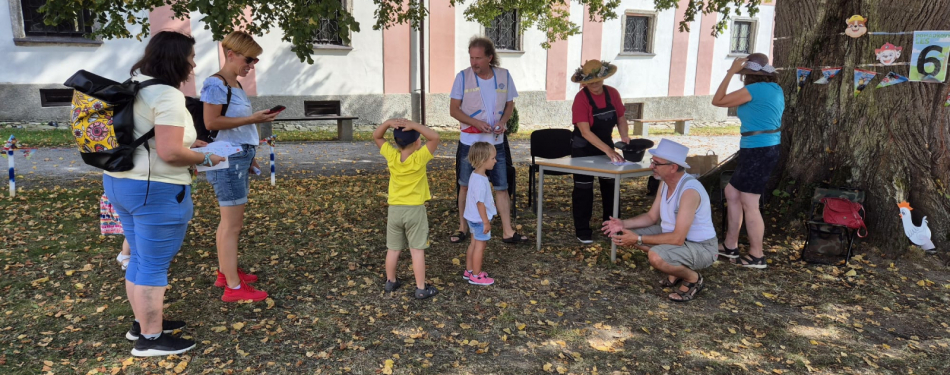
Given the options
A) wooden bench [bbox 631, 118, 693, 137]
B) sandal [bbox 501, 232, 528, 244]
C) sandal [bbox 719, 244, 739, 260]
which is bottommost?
sandal [bbox 501, 232, 528, 244]

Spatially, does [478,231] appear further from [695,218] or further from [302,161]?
[302,161]

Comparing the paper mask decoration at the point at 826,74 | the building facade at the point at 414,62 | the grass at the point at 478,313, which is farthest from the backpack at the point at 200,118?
the building facade at the point at 414,62

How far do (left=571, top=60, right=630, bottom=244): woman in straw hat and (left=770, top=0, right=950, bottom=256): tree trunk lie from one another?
1.60 m

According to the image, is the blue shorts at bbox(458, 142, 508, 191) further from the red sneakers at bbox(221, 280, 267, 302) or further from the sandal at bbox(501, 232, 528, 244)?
the red sneakers at bbox(221, 280, 267, 302)

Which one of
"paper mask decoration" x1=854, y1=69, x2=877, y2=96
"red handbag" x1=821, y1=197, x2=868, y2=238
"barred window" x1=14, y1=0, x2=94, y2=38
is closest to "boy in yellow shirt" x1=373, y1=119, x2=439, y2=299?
"red handbag" x1=821, y1=197, x2=868, y2=238

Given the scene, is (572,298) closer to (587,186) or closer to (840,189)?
(587,186)

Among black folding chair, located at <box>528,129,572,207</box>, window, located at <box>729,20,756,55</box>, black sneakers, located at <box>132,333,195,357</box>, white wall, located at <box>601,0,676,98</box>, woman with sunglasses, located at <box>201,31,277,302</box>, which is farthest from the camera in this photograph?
window, located at <box>729,20,756,55</box>

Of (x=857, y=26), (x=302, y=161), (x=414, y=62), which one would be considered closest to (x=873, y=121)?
(x=857, y=26)

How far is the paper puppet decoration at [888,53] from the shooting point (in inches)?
187

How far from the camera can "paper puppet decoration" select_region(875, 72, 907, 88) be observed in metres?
4.77

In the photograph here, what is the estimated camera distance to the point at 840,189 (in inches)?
193

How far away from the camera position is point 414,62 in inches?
622

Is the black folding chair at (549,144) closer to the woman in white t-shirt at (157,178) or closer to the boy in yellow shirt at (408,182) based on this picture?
the boy in yellow shirt at (408,182)

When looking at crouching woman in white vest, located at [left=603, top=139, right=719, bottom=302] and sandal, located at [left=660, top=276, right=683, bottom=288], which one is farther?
sandal, located at [left=660, top=276, right=683, bottom=288]
